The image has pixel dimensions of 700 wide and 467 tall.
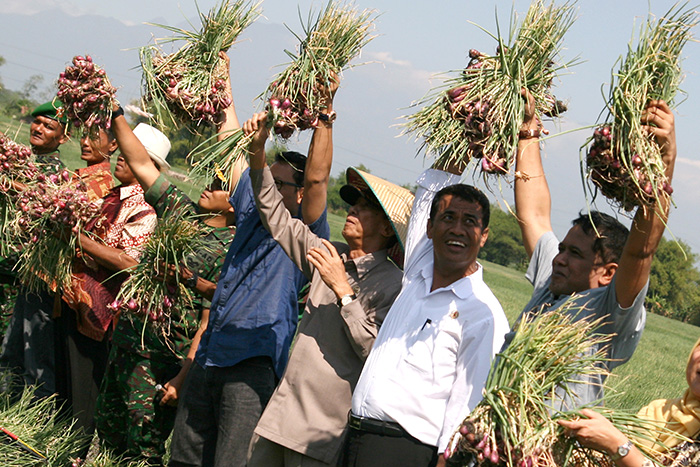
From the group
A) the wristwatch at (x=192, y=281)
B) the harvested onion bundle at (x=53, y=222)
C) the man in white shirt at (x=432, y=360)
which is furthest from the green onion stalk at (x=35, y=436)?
the man in white shirt at (x=432, y=360)

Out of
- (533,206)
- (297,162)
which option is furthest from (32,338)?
(533,206)

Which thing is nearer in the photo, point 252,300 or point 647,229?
point 647,229

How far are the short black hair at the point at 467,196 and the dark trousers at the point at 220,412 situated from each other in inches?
51.5

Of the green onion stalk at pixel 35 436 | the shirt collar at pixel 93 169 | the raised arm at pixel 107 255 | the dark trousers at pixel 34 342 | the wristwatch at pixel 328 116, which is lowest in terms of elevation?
the green onion stalk at pixel 35 436

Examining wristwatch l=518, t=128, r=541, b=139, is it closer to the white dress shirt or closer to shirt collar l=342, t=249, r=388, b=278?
the white dress shirt

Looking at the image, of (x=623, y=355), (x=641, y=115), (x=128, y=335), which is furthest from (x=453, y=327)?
(x=128, y=335)

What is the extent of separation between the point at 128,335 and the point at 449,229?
2.18m

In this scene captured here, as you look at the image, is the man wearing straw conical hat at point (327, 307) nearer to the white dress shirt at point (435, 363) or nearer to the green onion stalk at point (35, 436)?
the white dress shirt at point (435, 363)

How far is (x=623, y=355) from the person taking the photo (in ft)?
10.3

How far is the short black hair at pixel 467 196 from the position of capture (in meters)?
3.52

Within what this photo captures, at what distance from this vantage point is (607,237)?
344cm

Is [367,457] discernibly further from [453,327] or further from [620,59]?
[620,59]

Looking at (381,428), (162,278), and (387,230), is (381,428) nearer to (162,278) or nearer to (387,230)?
(387,230)

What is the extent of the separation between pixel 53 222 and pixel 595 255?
10.6ft
